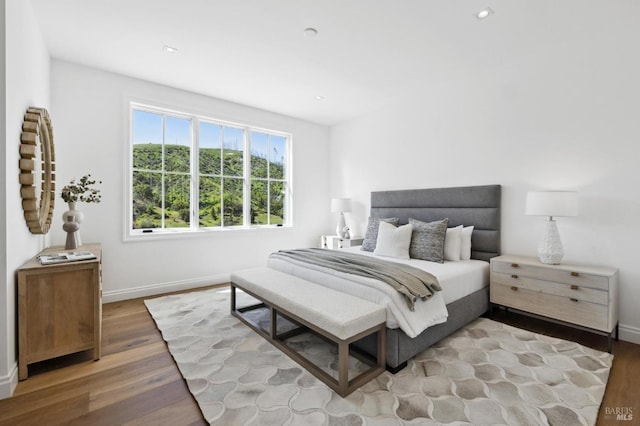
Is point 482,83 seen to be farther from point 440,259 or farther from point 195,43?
point 195,43

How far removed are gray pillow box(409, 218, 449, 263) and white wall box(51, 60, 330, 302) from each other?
2.47 meters

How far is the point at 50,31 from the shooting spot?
8.71 ft

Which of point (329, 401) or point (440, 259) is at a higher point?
point (440, 259)

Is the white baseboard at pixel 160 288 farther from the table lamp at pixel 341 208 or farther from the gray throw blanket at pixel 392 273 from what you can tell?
the table lamp at pixel 341 208

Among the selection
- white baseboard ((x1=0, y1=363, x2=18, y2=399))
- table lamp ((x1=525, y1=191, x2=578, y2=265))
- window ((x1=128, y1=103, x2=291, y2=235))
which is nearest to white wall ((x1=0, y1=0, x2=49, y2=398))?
white baseboard ((x1=0, y1=363, x2=18, y2=399))

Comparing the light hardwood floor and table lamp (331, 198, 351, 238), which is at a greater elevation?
table lamp (331, 198, 351, 238)

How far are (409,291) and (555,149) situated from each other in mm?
2254

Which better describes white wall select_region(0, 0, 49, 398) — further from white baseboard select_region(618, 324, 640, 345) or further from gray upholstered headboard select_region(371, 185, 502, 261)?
white baseboard select_region(618, 324, 640, 345)

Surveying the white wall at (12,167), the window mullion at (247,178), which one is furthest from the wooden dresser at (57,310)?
the window mullion at (247,178)

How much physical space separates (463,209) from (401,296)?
6.51 ft

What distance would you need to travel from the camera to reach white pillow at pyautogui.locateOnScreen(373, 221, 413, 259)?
337 centimetres

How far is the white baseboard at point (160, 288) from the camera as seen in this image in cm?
347

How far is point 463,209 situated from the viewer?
3.58 meters

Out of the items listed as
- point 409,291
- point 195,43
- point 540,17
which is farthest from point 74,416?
point 540,17
